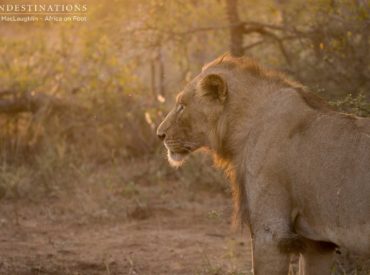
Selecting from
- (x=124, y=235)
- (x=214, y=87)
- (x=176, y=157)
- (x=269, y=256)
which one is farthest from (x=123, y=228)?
(x=269, y=256)

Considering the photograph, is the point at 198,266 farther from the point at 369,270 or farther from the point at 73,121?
the point at 73,121

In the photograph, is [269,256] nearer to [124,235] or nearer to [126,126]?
[124,235]

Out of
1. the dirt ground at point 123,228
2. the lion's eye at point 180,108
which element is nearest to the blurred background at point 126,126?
the dirt ground at point 123,228

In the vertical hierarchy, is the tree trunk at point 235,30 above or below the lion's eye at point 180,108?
above

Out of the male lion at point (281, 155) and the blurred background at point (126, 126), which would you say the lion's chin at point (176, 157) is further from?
the blurred background at point (126, 126)

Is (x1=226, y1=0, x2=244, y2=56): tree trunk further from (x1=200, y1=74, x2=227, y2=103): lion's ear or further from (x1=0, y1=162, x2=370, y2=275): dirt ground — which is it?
(x1=200, y1=74, x2=227, y2=103): lion's ear

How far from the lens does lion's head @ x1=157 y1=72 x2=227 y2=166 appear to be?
5.41 meters

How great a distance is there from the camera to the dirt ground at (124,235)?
6.84 metres

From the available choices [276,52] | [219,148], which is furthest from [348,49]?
[219,148]

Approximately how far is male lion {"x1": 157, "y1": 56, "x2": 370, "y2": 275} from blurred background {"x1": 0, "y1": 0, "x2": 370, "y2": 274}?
1547mm

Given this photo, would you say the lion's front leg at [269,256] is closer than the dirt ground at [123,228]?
Yes

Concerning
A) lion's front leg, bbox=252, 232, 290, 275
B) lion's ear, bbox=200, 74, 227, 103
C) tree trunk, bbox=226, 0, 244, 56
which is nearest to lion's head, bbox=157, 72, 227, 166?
lion's ear, bbox=200, 74, 227, 103

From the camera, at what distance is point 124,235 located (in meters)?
7.91

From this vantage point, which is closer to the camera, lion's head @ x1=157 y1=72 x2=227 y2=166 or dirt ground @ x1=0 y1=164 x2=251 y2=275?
lion's head @ x1=157 y1=72 x2=227 y2=166
